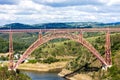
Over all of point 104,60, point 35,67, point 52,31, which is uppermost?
point 52,31

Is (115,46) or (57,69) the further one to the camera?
(57,69)

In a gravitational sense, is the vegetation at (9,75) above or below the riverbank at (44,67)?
above

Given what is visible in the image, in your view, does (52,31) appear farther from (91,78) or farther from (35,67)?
(35,67)

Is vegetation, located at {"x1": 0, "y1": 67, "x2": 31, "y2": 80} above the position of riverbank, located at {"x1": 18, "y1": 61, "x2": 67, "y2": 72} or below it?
above

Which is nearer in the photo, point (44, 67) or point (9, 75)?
point (9, 75)

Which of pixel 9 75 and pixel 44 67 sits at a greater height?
pixel 9 75

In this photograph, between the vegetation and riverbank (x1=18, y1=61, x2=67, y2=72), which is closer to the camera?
the vegetation

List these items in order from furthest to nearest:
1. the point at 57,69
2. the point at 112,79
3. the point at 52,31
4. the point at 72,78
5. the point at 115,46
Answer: the point at 57,69 < the point at 115,46 < the point at 72,78 < the point at 52,31 < the point at 112,79

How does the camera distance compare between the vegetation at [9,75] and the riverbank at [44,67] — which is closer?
the vegetation at [9,75]

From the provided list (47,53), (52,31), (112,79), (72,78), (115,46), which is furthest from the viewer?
(47,53)

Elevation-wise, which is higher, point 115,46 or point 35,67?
point 115,46

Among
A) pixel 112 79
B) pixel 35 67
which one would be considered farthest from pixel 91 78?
pixel 35 67
